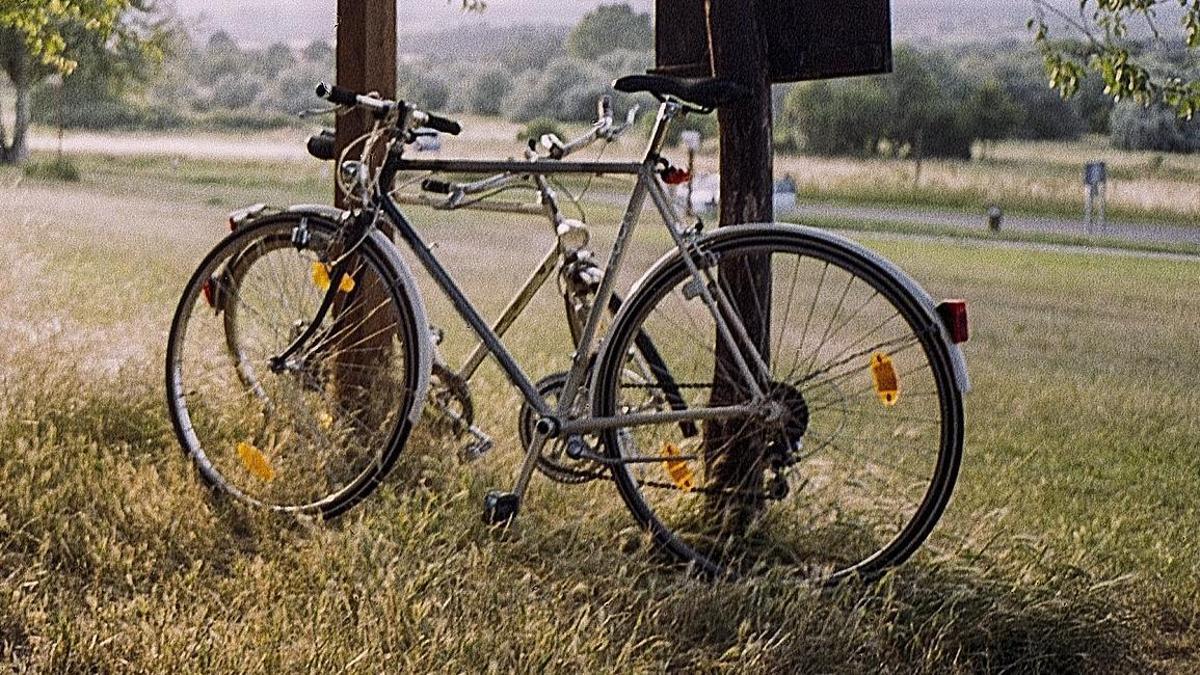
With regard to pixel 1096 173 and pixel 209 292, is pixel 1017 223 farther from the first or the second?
pixel 209 292

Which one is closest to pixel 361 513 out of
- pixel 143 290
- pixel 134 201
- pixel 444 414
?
pixel 444 414

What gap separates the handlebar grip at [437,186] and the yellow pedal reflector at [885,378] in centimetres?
91

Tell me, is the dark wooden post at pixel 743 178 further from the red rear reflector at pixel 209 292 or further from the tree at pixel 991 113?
the tree at pixel 991 113

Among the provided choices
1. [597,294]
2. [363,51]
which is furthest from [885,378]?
[363,51]

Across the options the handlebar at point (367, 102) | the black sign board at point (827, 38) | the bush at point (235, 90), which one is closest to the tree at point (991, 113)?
the bush at point (235, 90)

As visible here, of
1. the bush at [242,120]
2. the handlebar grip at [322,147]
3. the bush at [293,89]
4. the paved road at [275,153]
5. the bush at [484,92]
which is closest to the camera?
the handlebar grip at [322,147]

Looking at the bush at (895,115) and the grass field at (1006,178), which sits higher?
the bush at (895,115)

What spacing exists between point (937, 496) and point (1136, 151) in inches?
138

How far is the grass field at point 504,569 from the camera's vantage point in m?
3.23

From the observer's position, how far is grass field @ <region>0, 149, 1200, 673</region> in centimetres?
323

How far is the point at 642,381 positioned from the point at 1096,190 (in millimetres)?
3410

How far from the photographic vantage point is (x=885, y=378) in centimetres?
339

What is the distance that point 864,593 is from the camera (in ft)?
11.5

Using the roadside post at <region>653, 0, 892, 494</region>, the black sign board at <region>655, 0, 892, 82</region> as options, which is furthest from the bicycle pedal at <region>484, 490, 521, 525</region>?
the black sign board at <region>655, 0, 892, 82</region>
